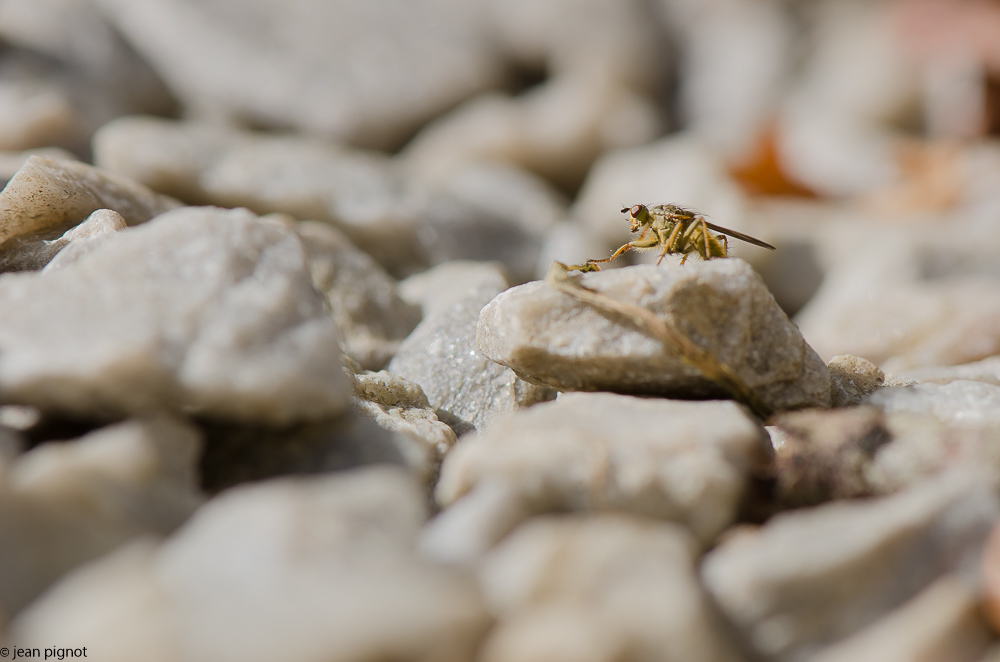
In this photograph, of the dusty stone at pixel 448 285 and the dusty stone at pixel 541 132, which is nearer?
the dusty stone at pixel 448 285

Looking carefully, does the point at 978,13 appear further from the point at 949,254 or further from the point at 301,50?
the point at 301,50

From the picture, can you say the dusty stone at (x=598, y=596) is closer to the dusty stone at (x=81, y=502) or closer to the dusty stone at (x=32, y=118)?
the dusty stone at (x=81, y=502)

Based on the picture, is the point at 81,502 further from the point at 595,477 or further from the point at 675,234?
the point at 675,234

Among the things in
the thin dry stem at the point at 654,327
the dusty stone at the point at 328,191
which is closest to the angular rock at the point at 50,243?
the dusty stone at the point at 328,191

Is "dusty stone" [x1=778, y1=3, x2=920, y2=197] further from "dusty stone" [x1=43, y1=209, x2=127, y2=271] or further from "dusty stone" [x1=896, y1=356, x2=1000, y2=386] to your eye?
"dusty stone" [x1=43, y1=209, x2=127, y2=271]

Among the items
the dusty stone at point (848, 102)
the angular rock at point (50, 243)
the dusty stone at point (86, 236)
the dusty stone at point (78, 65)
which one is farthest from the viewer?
the dusty stone at point (848, 102)

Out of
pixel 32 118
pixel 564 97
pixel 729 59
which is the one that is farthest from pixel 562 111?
pixel 32 118

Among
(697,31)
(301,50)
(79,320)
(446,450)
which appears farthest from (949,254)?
(697,31)
